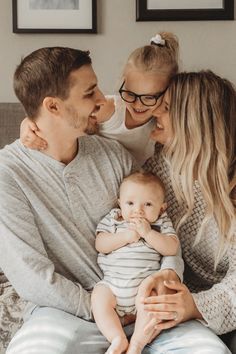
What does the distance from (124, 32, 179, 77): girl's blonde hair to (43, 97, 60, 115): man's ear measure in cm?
Result: 38

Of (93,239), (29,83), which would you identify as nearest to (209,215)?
(93,239)

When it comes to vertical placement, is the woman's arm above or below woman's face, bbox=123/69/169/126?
below

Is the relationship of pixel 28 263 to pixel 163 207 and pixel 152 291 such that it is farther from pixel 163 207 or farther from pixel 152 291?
pixel 163 207

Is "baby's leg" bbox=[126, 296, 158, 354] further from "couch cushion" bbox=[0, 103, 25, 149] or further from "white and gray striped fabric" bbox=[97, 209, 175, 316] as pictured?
"couch cushion" bbox=[0, 103, 25, 149]

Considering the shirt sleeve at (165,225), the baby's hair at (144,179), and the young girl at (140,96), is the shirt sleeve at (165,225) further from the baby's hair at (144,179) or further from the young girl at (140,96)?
the young girl at (140,96)

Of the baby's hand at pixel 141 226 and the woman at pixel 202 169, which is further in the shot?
the woman at pixel 202 169

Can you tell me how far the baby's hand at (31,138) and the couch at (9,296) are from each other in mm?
542

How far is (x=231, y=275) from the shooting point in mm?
1984

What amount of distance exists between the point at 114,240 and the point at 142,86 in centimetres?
55

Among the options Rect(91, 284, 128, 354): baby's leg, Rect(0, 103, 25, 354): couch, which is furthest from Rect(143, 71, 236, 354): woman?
Rect(0, 103, 25, 354): couch

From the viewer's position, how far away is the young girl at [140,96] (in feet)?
7.09

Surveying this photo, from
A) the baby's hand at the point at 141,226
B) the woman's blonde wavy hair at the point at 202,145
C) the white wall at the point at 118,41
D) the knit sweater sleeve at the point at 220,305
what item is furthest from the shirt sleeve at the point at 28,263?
the white wall at the point at 118,41

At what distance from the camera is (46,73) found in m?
1.93

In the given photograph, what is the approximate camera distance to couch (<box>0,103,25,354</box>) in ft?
6.60
